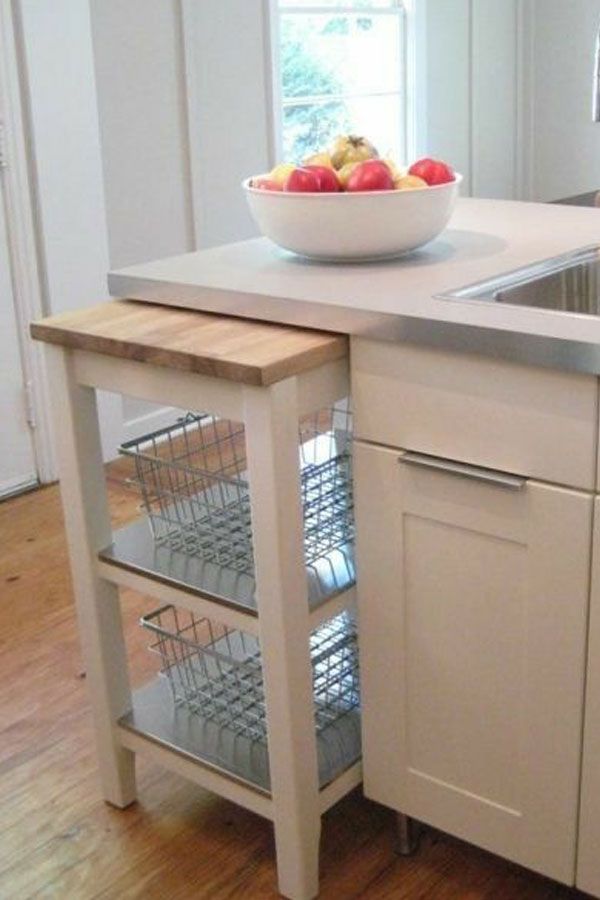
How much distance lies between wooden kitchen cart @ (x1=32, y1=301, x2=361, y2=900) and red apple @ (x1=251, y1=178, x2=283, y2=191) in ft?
0.78

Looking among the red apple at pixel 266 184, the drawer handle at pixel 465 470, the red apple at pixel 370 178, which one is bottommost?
the drawer handle at pixel 465 470

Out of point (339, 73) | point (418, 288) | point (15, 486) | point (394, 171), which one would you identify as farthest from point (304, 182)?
point (339, 73)

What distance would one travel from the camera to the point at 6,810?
6.40 feet

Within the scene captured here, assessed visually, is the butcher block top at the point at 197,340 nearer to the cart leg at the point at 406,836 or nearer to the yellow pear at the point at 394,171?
the yellow pear at the point at 394,171

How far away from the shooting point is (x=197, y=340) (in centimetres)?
157

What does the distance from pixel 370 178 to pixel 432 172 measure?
0.13m

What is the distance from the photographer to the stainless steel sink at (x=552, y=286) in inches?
63.5

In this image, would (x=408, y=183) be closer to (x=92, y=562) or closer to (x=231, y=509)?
(x=231, y=509)

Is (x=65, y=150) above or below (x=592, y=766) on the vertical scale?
above

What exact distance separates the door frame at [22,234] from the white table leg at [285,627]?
1.72 m

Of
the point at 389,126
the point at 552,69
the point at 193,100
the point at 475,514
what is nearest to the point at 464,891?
the point at 475,514

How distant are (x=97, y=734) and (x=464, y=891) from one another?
2.01 ft

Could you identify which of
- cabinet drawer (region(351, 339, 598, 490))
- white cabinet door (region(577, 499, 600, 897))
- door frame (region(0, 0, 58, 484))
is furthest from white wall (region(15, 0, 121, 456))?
white cabinet door (region(577, 499, 600, 897))

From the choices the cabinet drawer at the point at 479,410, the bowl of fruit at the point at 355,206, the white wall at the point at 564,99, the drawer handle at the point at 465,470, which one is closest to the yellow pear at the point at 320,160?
the bowl of fruit at the point at 355,206
